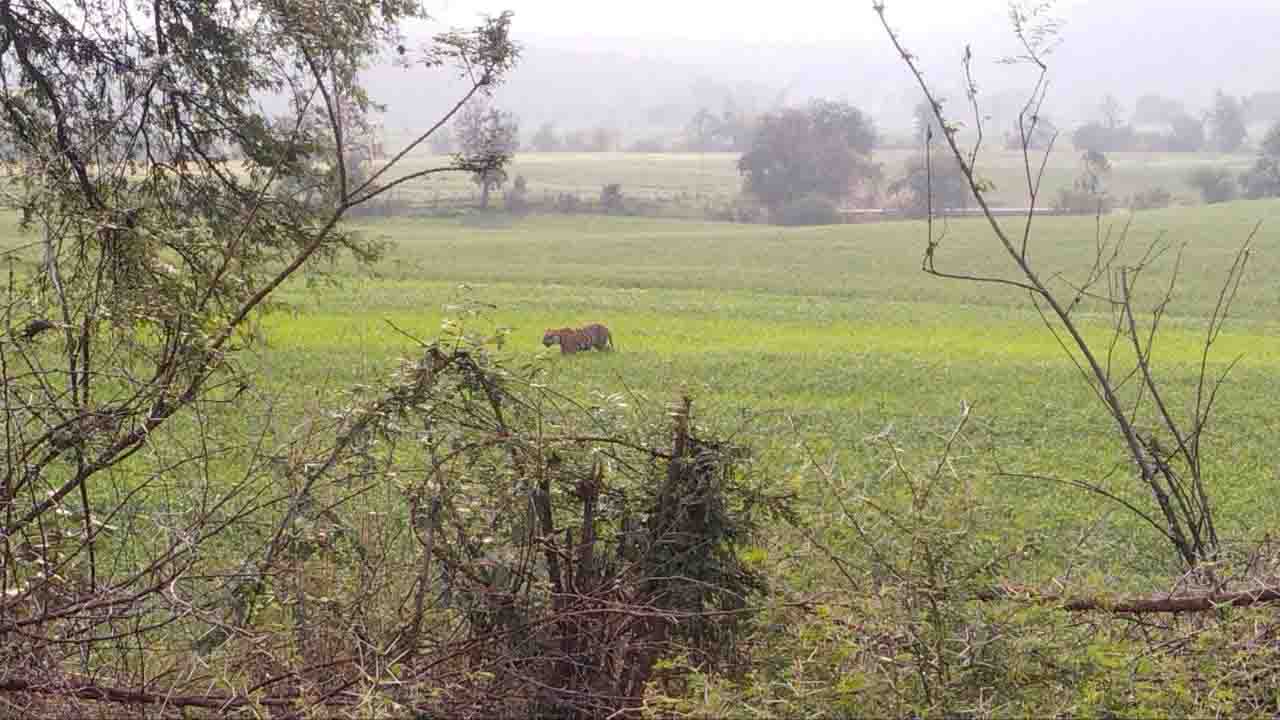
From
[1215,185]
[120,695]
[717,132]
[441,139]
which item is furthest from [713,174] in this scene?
[120,695]

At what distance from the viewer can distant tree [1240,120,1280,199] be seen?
68.4 metres

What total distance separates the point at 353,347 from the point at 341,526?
61.6 ft

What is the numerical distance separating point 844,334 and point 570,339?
9.25 metres

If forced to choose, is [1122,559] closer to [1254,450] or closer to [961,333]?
[1254,450]

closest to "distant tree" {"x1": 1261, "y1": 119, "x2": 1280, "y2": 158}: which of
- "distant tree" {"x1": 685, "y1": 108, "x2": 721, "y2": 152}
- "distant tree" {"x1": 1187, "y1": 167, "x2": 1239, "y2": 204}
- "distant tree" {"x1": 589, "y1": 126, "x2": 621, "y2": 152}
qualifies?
"distant tree" {"x1": 1187, "y1": 167, "x2": 1239, "y2": 204}

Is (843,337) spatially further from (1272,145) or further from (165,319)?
(1272,145)

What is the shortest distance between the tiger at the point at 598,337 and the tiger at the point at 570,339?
0.42ft

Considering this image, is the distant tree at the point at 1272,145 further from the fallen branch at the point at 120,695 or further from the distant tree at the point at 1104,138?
the fallen branch at the point at 120,695

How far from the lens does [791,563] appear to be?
12.9 feet

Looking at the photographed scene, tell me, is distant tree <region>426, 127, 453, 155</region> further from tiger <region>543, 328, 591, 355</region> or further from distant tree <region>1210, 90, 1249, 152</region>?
distant tree <region>1210, 90, 1249, 152</region>

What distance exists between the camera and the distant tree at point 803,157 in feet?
236


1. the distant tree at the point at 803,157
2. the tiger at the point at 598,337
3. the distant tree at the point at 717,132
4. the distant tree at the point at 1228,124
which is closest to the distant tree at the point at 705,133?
the distant tree at the point at 717,132

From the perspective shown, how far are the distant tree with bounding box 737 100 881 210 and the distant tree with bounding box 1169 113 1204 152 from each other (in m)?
61.5

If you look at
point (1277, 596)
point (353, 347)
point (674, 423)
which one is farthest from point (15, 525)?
point (353, 347)
